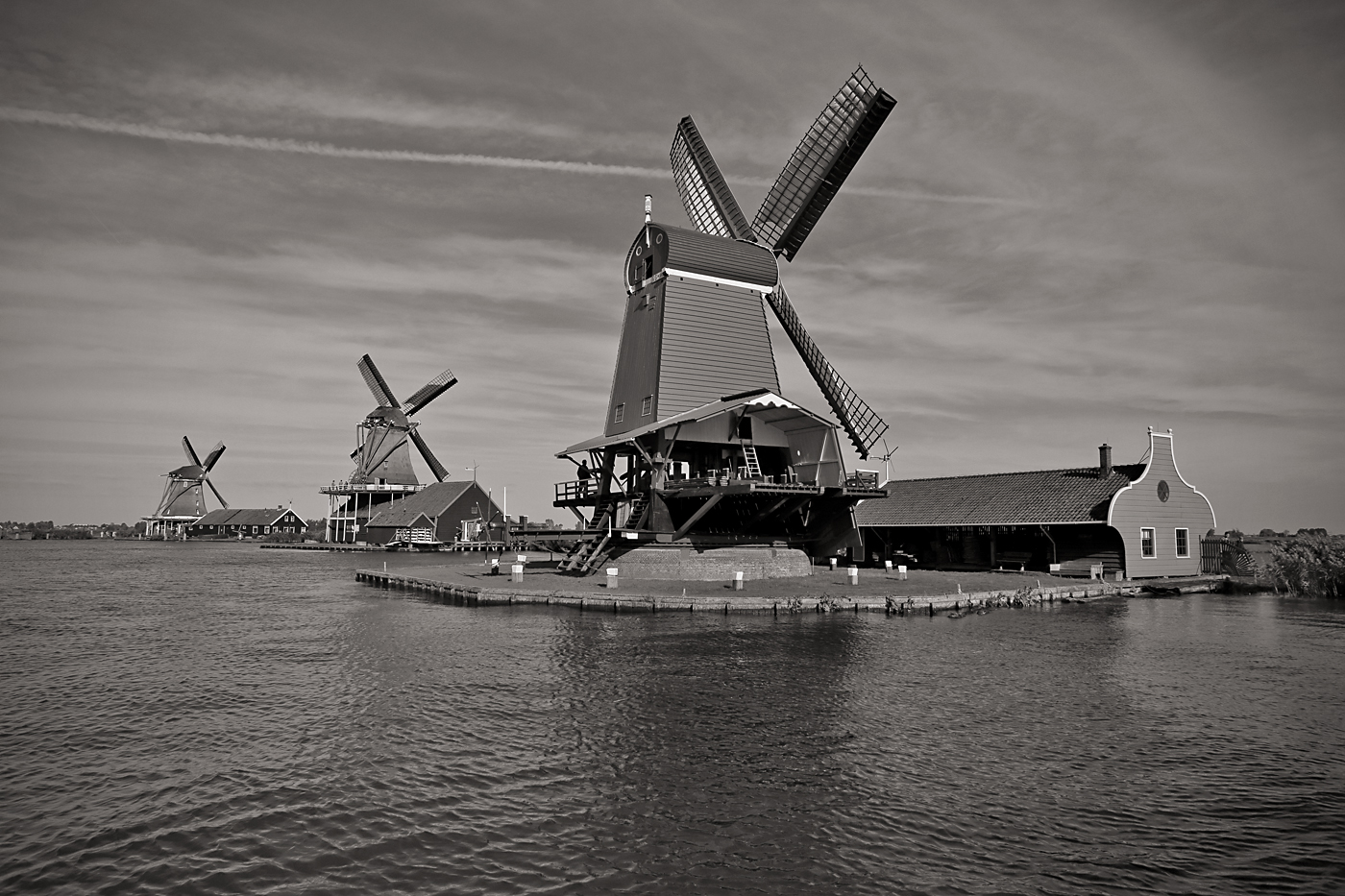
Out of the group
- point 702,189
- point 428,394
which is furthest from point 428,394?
point 702,189

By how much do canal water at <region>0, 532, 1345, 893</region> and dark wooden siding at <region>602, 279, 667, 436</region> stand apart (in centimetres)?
1388

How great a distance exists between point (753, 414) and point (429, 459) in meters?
61.4

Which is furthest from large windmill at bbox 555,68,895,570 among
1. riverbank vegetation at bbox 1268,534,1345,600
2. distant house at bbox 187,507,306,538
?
distant house at bbox 187,507,306,538

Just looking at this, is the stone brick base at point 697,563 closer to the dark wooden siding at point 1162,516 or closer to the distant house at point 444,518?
the dark wooden siding at point 1162,516

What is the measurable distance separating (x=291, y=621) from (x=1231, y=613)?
2796cm

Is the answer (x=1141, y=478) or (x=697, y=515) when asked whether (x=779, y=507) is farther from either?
(x=1141, y=478)

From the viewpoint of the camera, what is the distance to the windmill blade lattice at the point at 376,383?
274 ft

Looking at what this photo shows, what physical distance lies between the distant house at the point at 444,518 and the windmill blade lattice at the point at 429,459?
158 inches

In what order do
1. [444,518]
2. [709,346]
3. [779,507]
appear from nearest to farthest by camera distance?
[779,507] < [709,346] < [444,518]

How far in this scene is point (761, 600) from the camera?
23.8 m

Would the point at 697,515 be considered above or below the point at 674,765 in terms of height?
above

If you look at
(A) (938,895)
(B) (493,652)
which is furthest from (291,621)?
(A) (938,895)

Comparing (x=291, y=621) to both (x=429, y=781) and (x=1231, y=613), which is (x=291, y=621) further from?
(x=1231, y=613)

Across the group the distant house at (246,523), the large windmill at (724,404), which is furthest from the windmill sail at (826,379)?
the distant house at (246,523)
